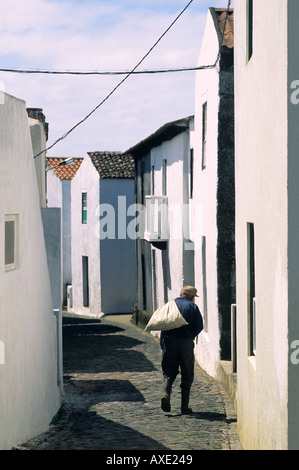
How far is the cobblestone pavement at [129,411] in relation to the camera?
28.8 feet

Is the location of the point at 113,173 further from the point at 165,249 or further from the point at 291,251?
the point at 291,251

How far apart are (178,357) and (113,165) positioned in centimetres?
2177

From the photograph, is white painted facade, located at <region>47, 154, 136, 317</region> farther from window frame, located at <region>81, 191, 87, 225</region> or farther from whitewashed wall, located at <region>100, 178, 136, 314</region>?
window frame, located at <region>81, 191, 87, 225</region>

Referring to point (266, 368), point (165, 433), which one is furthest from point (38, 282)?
point (266, 368)

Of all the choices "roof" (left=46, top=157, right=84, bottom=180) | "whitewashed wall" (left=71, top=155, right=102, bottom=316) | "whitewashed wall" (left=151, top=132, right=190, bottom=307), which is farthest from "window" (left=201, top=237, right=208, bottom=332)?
"roof" (left=46, top=157, right=84, bottom=180)

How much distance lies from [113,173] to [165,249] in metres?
11.0

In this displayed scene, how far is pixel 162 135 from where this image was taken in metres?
20.1

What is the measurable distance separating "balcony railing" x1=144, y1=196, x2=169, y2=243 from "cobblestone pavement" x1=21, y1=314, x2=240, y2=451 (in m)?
3.47

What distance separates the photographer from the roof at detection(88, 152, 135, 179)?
102 feet

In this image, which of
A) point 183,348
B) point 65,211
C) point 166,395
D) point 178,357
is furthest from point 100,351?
point 65,211

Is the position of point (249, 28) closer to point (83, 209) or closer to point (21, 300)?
point (21, 300)

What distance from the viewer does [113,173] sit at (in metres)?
31.1

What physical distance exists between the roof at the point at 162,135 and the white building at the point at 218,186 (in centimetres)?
260
